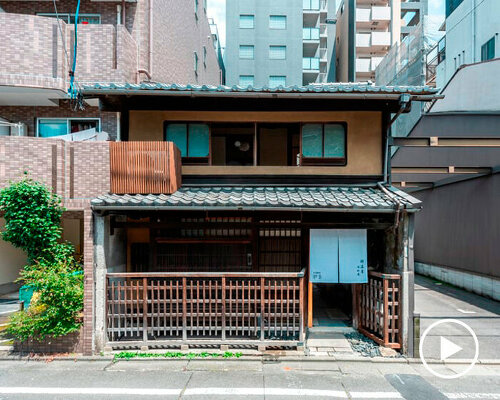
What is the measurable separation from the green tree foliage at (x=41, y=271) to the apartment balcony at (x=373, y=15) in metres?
35.7

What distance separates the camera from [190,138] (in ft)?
31.5

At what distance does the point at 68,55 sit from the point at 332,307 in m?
11.3

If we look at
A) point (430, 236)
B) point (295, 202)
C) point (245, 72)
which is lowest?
point (430, 236)

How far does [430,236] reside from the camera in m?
17.6

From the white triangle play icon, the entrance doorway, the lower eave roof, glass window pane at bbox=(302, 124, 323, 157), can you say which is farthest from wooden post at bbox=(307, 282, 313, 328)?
the lower eave roof

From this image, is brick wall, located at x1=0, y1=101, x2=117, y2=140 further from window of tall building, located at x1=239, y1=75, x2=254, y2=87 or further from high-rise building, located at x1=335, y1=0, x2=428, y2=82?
high-rise building, located at x1=335, y1=0, x2=428, y2=82

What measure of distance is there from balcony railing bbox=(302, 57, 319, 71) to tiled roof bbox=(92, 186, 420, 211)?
96.6 feet

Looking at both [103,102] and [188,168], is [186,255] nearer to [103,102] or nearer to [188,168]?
[188,168]

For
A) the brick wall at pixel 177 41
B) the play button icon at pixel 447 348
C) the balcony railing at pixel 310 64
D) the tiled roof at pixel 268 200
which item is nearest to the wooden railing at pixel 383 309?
the play button icon at pixel 447 348

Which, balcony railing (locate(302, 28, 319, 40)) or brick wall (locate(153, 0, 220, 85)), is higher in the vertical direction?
balcony railing (locate(302, 28, 319, 40))

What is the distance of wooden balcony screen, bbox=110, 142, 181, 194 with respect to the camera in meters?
8.13

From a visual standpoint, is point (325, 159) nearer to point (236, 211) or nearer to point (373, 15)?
point (236, 211)

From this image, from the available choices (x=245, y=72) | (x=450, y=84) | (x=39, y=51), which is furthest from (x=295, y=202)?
(x=245, y=72)

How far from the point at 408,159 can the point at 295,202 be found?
915cm
